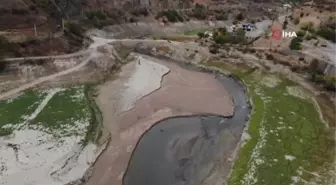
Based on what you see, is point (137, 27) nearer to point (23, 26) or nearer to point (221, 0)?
point (23, 26)

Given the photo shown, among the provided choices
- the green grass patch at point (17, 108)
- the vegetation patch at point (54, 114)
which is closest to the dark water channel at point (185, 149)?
the vegetation patch at point (54, 114)

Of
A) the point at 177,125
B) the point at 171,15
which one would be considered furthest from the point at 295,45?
the point at 177,125

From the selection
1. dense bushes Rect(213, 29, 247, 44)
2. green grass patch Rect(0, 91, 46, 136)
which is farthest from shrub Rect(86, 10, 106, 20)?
green grass patch Rect(0, 91, 46, 136)

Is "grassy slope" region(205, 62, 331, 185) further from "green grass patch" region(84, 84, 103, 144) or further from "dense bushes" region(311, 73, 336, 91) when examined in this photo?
"green grass patch" region(84, 84, 103, 144)

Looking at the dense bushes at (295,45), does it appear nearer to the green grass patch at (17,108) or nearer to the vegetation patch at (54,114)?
the vegetation patch at (54,114)

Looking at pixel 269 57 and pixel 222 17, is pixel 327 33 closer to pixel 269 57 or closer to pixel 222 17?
pixel 269 57

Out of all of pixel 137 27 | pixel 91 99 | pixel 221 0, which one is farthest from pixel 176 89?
pixel 221 0

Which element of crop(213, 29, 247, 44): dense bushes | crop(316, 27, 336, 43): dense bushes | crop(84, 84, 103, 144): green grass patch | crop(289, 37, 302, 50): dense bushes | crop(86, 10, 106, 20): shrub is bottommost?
crop(84, 84, 103, 144): green grass patch
